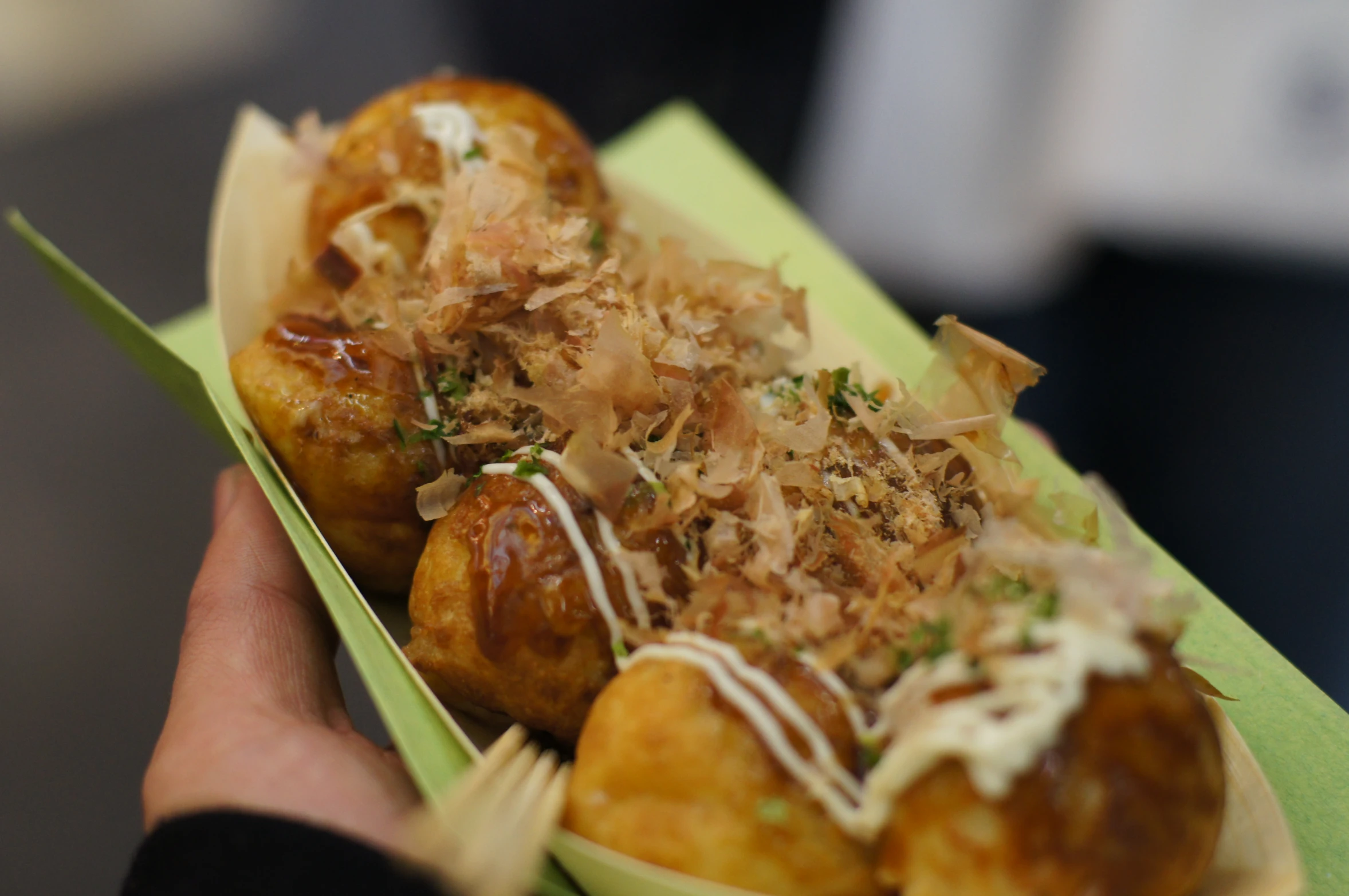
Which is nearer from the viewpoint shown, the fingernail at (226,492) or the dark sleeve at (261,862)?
the dark sleeve at (261,862)

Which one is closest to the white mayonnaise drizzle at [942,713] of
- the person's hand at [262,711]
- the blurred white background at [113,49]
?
the person's hand at [262,711]

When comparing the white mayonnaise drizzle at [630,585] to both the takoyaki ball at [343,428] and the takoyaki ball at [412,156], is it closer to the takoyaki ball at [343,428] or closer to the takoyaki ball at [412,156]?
the takoyaki ball at [343,428]

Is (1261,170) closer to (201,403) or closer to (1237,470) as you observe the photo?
(1237,470)

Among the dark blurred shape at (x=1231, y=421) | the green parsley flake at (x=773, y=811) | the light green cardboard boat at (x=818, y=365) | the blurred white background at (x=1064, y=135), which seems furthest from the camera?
the blurred white background at (x=1064, y=135)

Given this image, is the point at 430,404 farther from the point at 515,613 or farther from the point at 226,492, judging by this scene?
the point at 226,492

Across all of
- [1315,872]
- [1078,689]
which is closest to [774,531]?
[1078,689]

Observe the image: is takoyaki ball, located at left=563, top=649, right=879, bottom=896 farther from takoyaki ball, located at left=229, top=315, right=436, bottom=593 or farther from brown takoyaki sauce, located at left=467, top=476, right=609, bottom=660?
takoyaki ball, located at left=229, top=315, right=436, bottom=593

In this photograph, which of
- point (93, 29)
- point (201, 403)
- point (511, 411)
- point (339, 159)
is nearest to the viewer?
point (511, 411)
